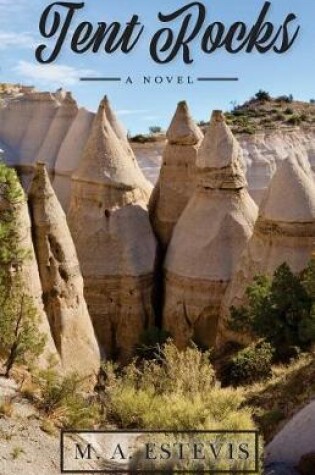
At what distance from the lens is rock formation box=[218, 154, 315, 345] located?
14.6 metres

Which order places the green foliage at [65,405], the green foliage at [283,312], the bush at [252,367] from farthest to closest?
the green foliage at [283,312]
the bush at [252,367]
the green foliage at [65,405]

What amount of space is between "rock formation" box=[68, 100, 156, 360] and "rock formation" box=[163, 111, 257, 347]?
68cm

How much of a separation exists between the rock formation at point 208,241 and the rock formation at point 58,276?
3768 millimetres

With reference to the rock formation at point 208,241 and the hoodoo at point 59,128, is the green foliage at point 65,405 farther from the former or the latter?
the hoodoo at point 59,128

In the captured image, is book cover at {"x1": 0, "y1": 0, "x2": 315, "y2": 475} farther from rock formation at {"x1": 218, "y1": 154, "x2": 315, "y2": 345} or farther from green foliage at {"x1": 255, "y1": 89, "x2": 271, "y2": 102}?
green foliage at {"x1": 255, "y1": 89, "x2": 271, "y2": 102}

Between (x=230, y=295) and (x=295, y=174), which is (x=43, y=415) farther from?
(x=295, y=174)

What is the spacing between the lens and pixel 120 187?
16.4 meters

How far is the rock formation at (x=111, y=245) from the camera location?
15.9 metres

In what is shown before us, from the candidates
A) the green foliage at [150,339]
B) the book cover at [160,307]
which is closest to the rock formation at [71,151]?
Answer: the book cover at [160,307]

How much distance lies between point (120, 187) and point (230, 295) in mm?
3626

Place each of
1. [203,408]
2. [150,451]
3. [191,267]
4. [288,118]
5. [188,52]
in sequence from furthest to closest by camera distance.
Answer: [288,118] < [191,267] < [188,52] < [203,408] < [150,451]

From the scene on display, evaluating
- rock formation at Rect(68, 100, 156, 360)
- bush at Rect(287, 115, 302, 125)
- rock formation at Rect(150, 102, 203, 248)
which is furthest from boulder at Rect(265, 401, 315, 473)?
bush at Rect(287, 115, 302, 125)

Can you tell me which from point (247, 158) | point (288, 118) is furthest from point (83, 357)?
point (288, 118)

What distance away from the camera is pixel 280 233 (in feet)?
48.4
